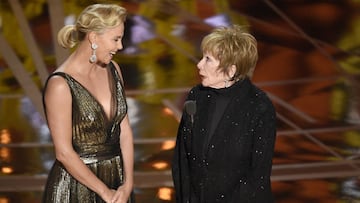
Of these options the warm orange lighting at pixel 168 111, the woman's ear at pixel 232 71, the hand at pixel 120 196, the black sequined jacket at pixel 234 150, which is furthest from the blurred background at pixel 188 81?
the woman's ear at pixel 232 71

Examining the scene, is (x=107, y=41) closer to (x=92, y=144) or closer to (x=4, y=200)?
(x=92, y=144)

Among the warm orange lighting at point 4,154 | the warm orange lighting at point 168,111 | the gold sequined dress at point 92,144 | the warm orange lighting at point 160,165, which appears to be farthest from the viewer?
the warm orange lighting at point 168,111

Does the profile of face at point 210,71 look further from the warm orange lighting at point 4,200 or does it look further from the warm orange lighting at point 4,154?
the warm orange lighting at point 4,154

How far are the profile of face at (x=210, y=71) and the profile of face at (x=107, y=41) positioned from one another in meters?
0.31

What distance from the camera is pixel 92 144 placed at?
2674 mm

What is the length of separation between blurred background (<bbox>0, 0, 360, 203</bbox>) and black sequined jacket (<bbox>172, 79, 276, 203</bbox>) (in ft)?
6.25

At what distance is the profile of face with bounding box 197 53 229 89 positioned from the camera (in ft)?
8.27

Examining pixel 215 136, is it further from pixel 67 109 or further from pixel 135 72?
pixel 135 72

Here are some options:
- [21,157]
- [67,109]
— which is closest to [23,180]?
[21,157]

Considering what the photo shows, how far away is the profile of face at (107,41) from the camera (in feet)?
8.36

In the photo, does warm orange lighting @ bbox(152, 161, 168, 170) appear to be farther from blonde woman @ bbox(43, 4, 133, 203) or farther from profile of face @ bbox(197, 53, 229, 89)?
profile of face @ bbox(197, 53, 229, 89)

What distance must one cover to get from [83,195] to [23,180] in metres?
2.18

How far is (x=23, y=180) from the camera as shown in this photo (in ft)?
15.6

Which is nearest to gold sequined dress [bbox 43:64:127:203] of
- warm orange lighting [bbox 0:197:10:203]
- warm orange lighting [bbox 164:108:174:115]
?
warm orange lighting [bbox 0:197:10:203]
